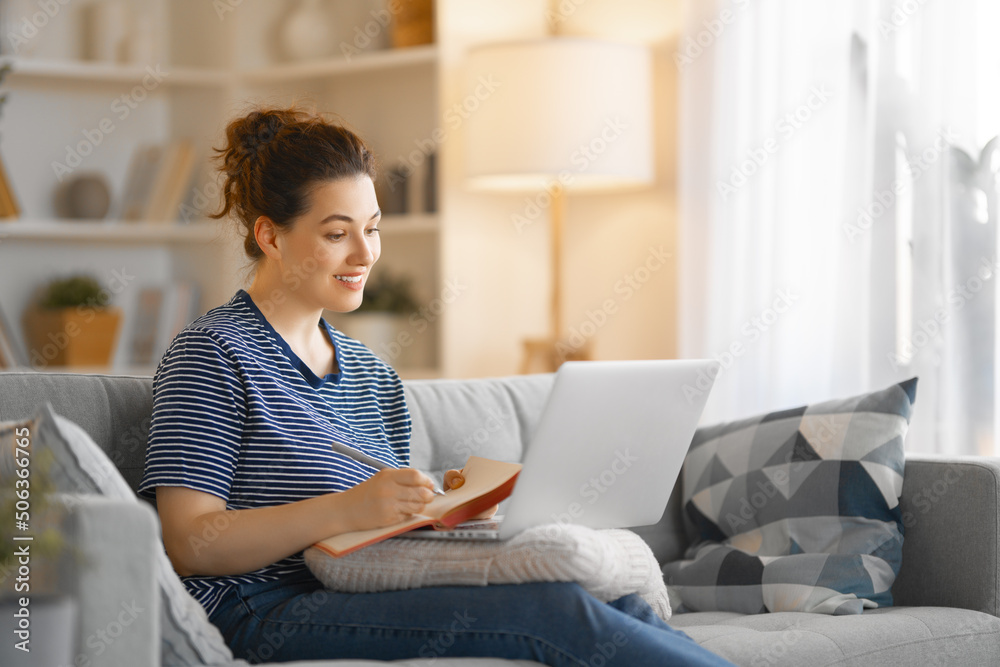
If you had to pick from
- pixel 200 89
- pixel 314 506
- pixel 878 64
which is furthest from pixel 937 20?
pixel 200 89

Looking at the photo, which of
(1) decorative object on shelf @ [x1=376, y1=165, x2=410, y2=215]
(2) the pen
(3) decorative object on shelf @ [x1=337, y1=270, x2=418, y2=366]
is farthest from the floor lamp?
(2) the pen

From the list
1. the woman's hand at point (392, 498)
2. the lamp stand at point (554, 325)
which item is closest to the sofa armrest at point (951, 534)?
the woman's hand at point (392, 498)

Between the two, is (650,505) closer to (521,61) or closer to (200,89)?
(521,61)

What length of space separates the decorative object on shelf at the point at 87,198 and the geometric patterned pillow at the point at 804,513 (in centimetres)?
233

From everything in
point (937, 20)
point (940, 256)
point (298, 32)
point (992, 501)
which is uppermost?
point (298, 32)

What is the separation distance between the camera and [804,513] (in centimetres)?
183

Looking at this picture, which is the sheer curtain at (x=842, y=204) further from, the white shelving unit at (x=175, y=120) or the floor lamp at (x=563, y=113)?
the white shelving unit at (x=175, y=120)

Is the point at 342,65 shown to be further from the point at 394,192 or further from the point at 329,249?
the point at 329,249

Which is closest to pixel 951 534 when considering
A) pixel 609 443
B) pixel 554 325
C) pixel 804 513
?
pixel 804 513

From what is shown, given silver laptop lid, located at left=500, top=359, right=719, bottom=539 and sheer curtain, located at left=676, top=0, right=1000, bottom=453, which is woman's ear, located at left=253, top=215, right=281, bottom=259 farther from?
sheer curtain, located at left=676, top=0, right=1000, bottom=453

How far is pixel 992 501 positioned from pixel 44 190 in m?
3.00

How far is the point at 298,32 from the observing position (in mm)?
3539

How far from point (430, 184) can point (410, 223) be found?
0.47 feet

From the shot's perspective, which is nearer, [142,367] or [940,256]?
[940,256]
